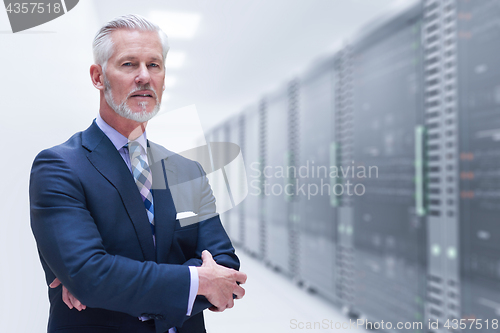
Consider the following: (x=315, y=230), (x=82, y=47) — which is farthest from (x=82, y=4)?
(x=315, y=230)

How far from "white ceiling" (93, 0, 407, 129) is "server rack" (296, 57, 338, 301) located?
33 cm

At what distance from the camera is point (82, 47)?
215 centimetres

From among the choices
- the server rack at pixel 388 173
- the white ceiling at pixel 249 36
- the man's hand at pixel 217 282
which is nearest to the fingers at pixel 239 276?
the man's hand at pixel 217 282

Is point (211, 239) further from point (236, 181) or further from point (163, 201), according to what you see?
point (236, 181)

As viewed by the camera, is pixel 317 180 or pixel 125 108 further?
pixel 317 180

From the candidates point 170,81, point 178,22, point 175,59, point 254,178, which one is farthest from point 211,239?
point 170,81

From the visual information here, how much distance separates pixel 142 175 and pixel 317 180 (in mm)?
2724

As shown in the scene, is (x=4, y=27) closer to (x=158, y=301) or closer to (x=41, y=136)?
(x=41, y=136)

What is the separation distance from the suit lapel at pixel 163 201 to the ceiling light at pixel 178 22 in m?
2.71

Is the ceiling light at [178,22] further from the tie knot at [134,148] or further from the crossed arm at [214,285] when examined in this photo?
the crossed arm at [214,285]

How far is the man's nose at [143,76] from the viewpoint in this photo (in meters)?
1.02

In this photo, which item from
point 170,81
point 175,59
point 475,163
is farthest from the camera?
point 170,81

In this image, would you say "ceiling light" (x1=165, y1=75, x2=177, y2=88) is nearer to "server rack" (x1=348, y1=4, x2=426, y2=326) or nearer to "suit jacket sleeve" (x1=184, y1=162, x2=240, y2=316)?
"server rack" (x1=348, y1=4, x2=426, y2=326)

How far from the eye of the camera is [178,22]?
3635mm
